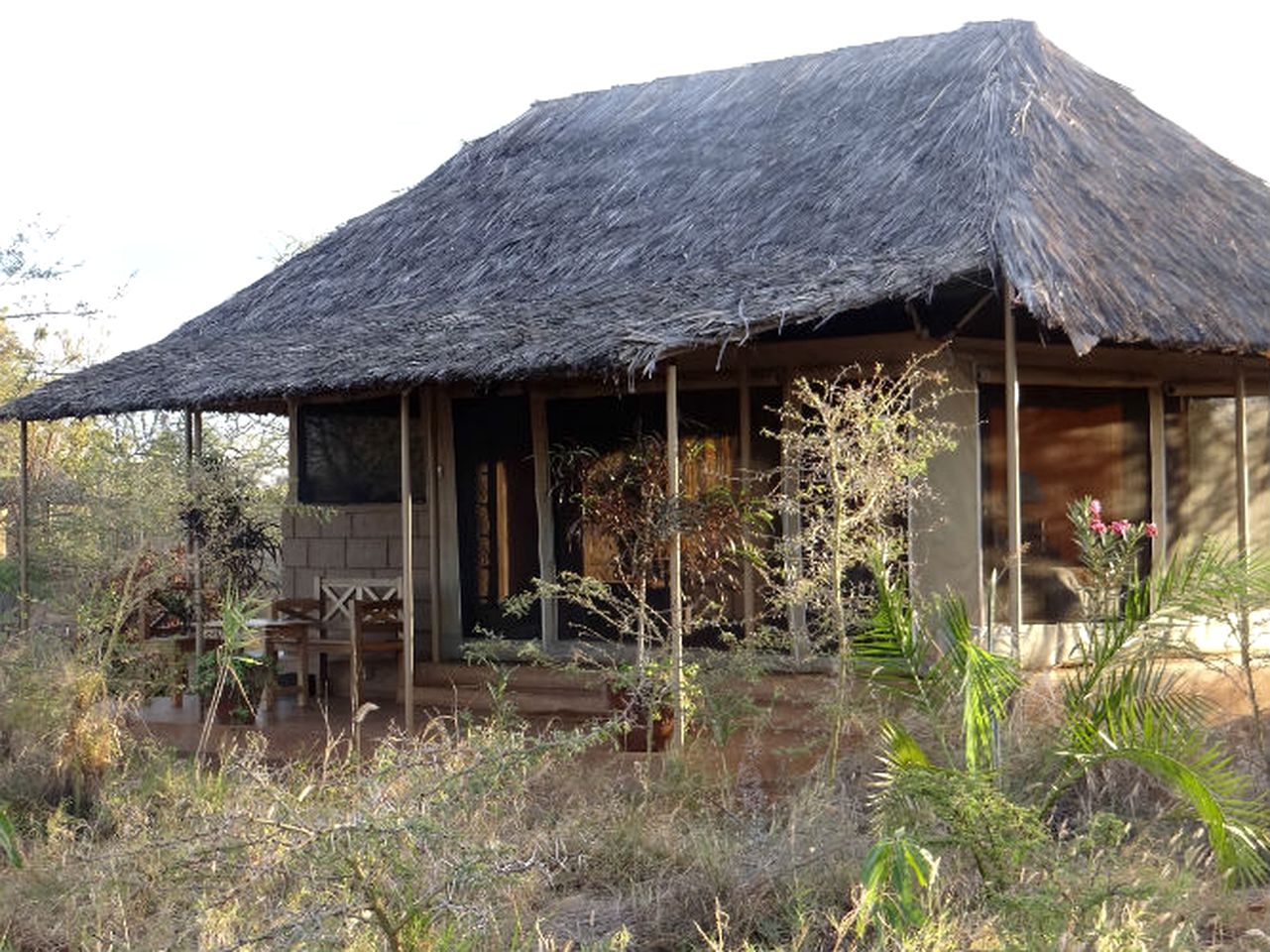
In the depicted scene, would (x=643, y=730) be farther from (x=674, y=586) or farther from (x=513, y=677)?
(x=513, y=677)

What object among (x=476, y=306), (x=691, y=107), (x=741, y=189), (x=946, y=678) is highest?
(x=691, y=107)

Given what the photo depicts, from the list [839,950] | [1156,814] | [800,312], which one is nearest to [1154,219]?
[800,312]

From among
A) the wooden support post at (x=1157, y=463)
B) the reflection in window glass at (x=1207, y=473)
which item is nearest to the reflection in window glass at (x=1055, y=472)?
the wooden support post at (x=1157, y=463)

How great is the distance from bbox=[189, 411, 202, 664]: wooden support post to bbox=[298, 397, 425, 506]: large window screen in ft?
3.51

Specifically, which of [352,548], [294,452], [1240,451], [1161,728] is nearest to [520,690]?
[352,548]

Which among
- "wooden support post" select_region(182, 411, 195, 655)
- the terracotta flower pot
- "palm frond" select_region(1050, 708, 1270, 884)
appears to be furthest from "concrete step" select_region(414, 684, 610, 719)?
"palm frond" select_region(1050, 708, 1270, 884)

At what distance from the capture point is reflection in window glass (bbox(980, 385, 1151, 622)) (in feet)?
36.3

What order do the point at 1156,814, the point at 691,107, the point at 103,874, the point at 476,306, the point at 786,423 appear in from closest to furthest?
the point at 103,874, the point at 1156,814, the point at 786,423, the point at 476,306, the point at 691,107

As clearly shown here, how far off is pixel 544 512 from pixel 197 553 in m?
2.17

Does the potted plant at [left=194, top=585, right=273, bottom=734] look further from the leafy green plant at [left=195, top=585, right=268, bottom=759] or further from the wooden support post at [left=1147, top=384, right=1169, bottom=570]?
the wooden support post at [left=1147, top=384, right=1169, bottom=570]

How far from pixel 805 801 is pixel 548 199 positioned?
23.2ft

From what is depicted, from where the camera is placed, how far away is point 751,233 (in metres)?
11.6

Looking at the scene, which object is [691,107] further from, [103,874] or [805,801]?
[103,874]

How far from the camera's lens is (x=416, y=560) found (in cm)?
1301
